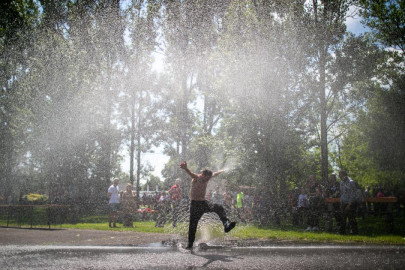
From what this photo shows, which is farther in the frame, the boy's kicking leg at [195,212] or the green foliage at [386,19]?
the green foliage at [386,19]

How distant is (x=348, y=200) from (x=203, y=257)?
5.83 m

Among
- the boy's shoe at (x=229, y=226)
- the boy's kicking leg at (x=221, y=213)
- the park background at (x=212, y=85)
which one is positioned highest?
the park background at (x=212, y=85)

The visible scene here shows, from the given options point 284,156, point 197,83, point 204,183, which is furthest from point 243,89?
point 197,83

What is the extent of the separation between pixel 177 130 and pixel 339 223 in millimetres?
25316

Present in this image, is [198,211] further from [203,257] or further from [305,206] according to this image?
[305,206]

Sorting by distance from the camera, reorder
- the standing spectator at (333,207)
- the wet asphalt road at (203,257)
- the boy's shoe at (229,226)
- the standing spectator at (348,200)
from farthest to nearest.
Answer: the standing spectator at (333,207)
the standing spectator at (348,200)
the boy's shoe at (229,226)
the wet asphalt road at (203,257)

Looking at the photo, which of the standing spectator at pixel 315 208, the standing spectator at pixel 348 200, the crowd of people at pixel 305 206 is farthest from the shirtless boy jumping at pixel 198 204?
the standing spectator at pixel 315 208

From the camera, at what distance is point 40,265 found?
5859 mm

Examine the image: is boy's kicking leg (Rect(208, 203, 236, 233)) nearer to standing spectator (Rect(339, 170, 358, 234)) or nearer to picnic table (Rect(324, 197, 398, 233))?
picnic table (Rect(324, 197, 398, 233))

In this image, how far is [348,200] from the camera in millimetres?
10734

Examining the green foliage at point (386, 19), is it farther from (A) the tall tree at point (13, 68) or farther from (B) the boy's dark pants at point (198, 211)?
(A) the tall tree at point (13, 68)

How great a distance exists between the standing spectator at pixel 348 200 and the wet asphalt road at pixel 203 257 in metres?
2.86

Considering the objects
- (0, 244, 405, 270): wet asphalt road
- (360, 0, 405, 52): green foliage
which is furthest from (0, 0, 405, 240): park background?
(0, 244, 405, 270): wet asphalt road

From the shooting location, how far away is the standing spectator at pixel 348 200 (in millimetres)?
10562
